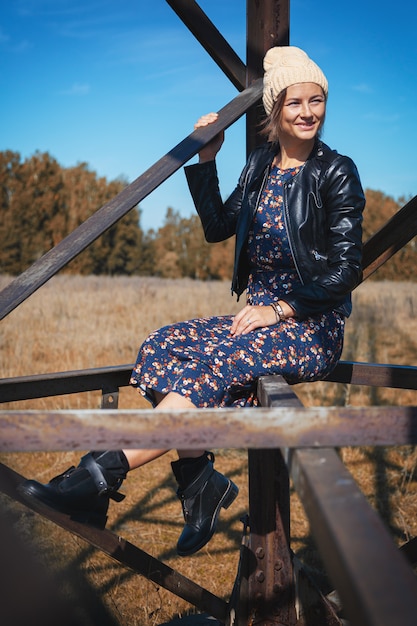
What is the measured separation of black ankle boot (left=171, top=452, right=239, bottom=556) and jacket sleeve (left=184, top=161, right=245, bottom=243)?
1.01m

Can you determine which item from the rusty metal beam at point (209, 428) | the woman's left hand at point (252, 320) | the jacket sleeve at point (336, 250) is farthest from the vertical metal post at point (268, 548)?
the rusty metal beam at point (209, 428)

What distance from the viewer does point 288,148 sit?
270 cm

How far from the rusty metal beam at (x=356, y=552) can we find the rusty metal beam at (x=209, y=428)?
0.38 feet

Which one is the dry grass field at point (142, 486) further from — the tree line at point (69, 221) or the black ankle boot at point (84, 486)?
the tree line at point (69, 221)

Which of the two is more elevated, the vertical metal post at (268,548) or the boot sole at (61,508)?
the boot sole at (61,508)

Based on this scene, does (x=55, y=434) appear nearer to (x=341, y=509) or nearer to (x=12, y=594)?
(x=341, y=509)

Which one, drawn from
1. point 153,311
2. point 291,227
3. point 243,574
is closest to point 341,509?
point 291,227

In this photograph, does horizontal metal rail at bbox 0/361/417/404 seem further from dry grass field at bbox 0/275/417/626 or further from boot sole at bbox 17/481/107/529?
dry grass field at bbox 0/275/417/626

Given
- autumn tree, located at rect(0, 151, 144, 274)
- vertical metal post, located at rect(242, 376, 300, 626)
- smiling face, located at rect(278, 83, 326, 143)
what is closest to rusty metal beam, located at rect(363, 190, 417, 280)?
smiling face, located at rect(278, 83, 326, 143)

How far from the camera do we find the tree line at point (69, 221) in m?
30.0

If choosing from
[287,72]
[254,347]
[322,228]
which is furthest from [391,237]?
[254,347]

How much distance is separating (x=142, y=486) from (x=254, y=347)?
3904mm

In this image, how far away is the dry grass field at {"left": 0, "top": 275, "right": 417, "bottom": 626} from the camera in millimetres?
3928

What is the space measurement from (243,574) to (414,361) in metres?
8.00
